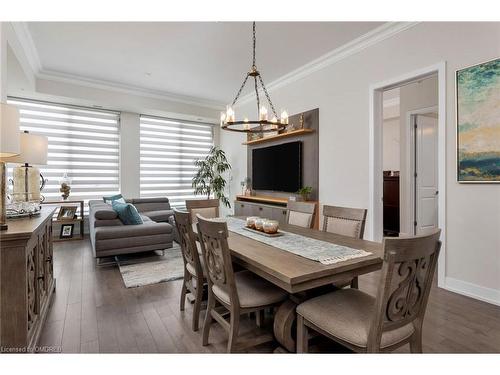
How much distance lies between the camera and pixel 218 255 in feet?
5.34

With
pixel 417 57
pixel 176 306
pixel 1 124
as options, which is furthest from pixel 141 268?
pixel 417 57

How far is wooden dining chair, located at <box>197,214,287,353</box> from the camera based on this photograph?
155 centimetres

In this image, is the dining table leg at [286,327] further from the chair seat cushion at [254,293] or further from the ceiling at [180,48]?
the ceiling at [180,48]

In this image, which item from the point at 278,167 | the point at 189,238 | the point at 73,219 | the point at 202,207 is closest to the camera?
the point at 189,238

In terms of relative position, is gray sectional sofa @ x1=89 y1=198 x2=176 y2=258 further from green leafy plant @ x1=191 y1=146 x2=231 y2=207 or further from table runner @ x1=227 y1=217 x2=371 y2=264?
green leafy plant @ x1=191 y1=146 x2=231 y2=207

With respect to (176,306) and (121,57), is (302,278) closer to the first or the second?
(176,306)

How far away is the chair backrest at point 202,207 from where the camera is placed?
312cm

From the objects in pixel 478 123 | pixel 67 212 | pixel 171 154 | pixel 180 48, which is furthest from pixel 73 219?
pixel 478 123

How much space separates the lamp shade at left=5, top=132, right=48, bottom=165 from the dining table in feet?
5.99

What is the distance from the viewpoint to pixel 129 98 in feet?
17.5

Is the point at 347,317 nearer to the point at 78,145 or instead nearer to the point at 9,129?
the point at 9,129

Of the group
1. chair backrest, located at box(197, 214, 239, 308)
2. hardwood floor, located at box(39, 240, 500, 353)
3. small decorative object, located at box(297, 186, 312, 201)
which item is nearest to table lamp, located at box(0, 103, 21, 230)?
hardwood floor, located at box(39, 240, 500, 353)

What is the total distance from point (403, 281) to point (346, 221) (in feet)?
3.81
